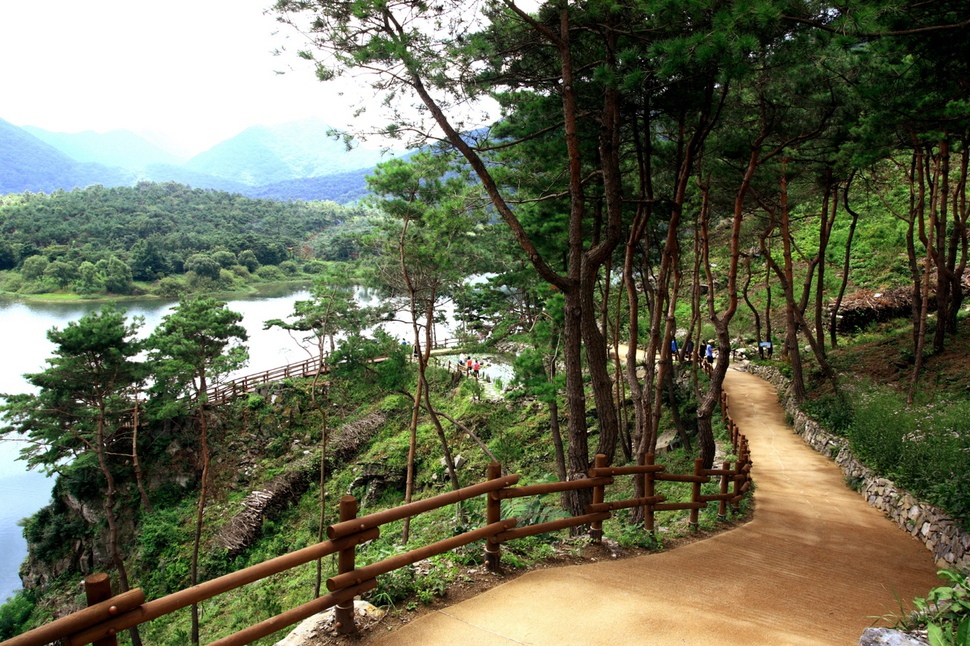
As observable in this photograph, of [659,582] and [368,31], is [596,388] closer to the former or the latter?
[659,582]

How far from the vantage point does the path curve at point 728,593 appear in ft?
12.3

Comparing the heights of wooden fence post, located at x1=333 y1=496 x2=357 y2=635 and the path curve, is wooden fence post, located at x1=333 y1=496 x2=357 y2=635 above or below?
above

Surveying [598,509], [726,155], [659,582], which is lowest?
[659,582]

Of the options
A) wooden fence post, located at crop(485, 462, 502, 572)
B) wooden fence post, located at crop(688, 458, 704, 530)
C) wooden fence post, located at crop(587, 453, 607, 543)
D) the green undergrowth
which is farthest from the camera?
the green undergrowth

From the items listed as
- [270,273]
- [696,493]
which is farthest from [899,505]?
[270,273]

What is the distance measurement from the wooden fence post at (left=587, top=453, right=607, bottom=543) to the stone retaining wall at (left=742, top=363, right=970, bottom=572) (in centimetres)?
306

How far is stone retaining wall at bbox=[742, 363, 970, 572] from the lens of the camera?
6613mm

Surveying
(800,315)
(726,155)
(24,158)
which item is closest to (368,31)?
(726,155)

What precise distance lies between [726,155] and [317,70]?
26.1 ft

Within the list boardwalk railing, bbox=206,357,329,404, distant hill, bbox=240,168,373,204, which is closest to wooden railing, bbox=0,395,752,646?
boardwalk railing, bbox=206,357,329,404

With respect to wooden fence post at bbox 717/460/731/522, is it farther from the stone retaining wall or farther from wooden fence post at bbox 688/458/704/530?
the stone retaining wall

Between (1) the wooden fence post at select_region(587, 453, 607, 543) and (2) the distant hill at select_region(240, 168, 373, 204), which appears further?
(2) the distant hill at select_region(240, 168, 373, 204)

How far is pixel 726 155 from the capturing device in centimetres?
1121

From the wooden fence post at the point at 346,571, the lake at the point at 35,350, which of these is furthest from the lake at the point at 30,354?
the wooden fence post at the point at 346,571
